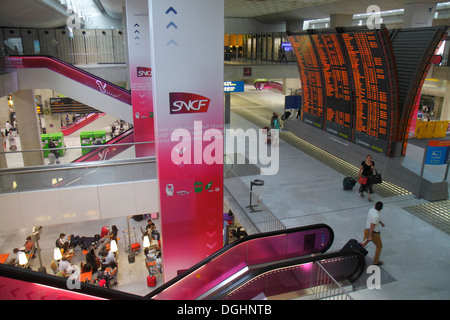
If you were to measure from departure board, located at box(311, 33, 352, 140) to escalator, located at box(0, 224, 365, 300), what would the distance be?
701 cm

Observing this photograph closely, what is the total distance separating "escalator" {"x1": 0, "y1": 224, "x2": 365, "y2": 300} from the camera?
554cm

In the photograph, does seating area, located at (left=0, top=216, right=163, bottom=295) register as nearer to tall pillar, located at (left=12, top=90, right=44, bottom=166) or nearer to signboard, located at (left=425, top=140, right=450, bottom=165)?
tall pillar, located at (left=12, top=90, right=44, bottom=166)

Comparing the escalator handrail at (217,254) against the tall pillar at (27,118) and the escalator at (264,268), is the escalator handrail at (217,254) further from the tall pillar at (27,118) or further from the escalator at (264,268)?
the tall pillar at (27,118)

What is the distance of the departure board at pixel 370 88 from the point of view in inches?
407

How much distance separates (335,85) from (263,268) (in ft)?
31.6

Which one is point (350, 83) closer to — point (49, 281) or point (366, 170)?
point (366, 170)

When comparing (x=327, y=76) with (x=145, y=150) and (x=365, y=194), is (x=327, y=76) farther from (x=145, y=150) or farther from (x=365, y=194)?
(x=145, y=150)

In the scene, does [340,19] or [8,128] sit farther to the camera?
[8,128]

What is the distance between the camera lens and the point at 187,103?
21.2ft

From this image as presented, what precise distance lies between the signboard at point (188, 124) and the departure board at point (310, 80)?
8442mm

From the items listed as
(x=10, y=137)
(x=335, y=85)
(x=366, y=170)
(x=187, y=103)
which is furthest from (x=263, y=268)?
(x=10, y=137)

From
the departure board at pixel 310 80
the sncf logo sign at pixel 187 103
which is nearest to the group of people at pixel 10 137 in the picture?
the departure board at pixel 310 80

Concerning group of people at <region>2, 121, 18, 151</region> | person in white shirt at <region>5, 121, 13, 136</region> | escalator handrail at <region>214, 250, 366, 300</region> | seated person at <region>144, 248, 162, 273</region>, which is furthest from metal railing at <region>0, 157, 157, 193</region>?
person in white shirt at <region>5, 121, 13, 136</region>
